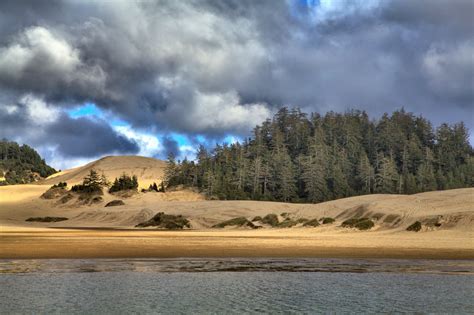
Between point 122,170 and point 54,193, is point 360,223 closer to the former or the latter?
point 54,193

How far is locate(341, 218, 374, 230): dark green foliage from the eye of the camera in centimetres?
3625

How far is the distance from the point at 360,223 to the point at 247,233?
8.93 metres

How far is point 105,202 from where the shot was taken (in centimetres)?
6812

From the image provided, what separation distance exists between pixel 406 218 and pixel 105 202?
44.4 metres

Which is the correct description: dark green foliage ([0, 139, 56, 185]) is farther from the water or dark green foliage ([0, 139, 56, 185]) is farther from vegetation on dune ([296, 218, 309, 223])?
the water

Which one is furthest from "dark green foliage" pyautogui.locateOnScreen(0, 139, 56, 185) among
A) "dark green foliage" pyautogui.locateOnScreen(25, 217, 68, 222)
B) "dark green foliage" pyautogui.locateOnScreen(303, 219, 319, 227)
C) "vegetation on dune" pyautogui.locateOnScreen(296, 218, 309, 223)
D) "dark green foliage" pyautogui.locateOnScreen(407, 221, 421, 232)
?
"dark green foliage" pyautogui.locateOnScreen(407, 221, 421, 232)

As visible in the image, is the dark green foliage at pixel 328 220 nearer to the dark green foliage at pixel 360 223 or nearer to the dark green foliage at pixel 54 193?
the dark green foliage at pixel 360 223

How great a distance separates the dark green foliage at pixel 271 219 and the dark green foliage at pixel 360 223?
921 cm

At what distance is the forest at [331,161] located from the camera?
81250 mm

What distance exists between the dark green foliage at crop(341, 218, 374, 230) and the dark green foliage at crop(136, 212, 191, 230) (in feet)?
56.7

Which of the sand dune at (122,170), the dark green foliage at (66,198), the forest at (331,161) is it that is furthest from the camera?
the sand dune at (122,170)

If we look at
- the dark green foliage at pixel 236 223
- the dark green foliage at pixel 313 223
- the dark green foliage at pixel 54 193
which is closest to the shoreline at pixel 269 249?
the dark green foliage at pixel 313 223

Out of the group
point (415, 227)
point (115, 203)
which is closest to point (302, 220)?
point (415, 227)

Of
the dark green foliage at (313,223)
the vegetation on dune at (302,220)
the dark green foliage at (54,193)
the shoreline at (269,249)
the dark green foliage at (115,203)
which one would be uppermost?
the dark green foliage at (54,193)
